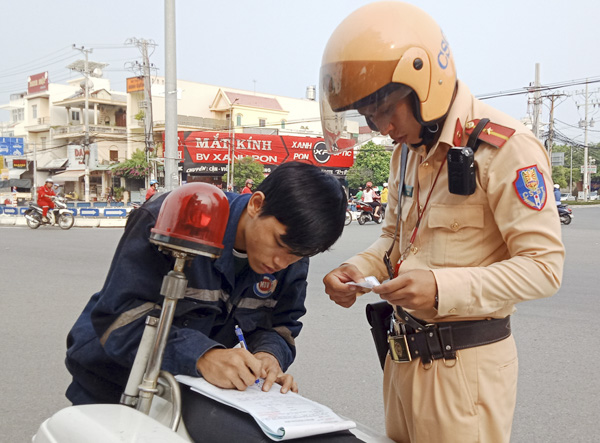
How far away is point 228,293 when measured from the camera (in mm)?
1583

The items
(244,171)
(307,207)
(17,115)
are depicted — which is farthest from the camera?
(17,115)

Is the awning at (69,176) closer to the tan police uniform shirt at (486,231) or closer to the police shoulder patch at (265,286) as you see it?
the police shoulder patch at (265,286)

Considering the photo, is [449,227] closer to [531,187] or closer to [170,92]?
[531,187]

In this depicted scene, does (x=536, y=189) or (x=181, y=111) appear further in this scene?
(x=181, y=111)

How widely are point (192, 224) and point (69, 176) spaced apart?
147 feet

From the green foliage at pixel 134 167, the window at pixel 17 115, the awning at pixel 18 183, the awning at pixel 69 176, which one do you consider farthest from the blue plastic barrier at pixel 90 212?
the window at pixel 17 115

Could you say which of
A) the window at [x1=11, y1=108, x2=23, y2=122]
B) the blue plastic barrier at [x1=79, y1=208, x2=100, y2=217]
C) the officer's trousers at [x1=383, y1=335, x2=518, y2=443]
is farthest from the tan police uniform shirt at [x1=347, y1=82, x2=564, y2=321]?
the window at [x1=11, y1=108, x2=23, y2=122]

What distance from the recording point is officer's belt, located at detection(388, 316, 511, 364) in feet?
4.39

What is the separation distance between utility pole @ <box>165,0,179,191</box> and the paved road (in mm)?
4182

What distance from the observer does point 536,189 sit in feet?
3.95

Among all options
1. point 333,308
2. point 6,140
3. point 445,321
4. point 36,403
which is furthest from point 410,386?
point 6,140

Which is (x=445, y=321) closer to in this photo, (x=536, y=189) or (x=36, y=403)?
(x=536, y=189)

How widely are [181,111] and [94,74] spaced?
38.9 ft

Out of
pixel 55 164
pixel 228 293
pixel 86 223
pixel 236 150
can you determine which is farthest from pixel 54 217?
pixel 55 164
